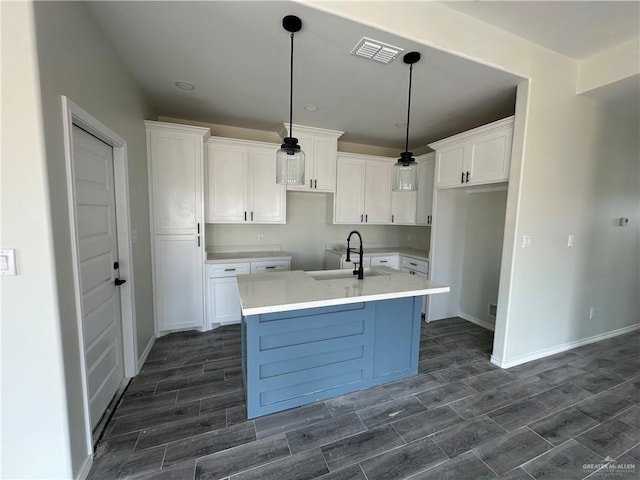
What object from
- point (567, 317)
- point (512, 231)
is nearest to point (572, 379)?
point (567, 317)

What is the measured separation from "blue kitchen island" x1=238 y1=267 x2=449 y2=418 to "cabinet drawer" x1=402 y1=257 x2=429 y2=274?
56.7 inches

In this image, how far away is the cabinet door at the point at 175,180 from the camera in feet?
9.82

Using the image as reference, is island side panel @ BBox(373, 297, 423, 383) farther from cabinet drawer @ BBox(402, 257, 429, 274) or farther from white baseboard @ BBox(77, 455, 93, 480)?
white baseboard @ BBox(77, 455, 93, 480)

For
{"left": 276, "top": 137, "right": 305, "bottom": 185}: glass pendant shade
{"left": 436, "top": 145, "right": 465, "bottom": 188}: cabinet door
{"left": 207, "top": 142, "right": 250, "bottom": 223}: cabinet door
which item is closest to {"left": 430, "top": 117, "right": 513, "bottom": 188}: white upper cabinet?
{"left": 436, "top": 145, "right": 465, "bottom": 188}: cabinet door

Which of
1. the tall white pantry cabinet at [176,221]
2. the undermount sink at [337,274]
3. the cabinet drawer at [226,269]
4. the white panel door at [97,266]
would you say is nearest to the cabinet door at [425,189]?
the undermount sink at [337,274]

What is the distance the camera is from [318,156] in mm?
3777

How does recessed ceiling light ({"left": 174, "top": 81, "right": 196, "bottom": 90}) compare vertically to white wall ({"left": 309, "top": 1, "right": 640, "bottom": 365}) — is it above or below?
above

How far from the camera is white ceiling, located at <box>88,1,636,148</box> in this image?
171 cm

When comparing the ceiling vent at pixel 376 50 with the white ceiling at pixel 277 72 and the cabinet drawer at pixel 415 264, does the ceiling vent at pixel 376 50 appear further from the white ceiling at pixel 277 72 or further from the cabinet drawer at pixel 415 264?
the cabinet drawer at pixel 415 264

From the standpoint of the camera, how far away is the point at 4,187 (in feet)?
3.77

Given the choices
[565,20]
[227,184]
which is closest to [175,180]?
[227,184]

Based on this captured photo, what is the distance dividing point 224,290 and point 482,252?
3588 millimetres

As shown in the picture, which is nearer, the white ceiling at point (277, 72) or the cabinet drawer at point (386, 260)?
the white ceiling at point (277, 72)

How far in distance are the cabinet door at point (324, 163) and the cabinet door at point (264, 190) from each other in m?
0.53
